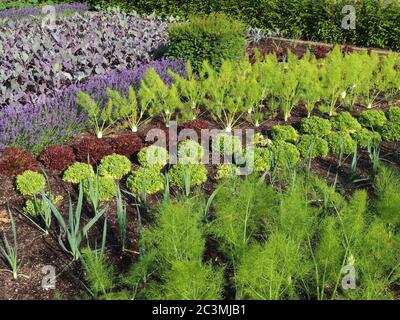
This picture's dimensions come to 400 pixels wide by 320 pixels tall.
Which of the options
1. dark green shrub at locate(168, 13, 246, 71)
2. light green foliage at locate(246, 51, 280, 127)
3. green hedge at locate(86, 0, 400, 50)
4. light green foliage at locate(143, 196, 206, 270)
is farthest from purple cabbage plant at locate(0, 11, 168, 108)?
light green foliage at locate(143, 196, 206, 270)

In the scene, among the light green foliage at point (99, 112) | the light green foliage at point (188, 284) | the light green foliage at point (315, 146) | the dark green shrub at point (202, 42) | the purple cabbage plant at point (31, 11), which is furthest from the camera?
the purple cabbage plant at point (31, 11)

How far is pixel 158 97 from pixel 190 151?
4.53 ft

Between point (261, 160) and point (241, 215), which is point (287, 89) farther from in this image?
point (241, 215)

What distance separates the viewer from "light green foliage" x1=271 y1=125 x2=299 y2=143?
5777 mm

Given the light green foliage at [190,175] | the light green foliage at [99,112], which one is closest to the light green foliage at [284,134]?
the light green foliage at [190,175]

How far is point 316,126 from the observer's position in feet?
19.8

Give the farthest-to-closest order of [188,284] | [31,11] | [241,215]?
[31,11] → [241,215] → [188,284]

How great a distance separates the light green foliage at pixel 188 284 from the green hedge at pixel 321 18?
31.8 feet

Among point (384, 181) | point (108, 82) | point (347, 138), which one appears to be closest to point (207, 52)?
point (108, 82)

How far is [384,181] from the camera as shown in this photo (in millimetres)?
4277

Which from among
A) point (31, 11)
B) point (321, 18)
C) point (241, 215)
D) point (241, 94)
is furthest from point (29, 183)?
point (31, 11)

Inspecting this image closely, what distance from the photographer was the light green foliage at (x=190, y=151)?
5043 mm

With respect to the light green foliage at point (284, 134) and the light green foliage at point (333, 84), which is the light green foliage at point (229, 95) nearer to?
the light green foliage at point (284, 134)
